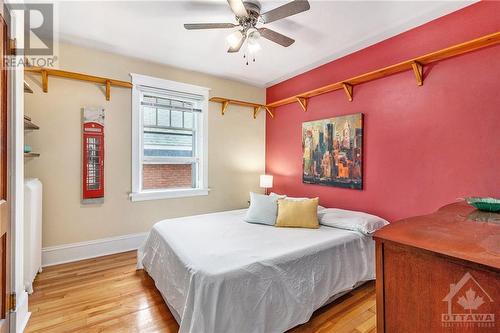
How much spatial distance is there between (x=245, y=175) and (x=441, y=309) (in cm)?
365

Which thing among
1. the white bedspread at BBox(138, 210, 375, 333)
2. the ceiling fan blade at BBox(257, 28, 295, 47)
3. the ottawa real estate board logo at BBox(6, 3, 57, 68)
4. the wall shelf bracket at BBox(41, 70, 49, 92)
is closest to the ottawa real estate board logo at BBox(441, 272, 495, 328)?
the white bedspread at BBox(138, 210, 375, 333)

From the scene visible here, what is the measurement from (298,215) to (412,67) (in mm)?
1979

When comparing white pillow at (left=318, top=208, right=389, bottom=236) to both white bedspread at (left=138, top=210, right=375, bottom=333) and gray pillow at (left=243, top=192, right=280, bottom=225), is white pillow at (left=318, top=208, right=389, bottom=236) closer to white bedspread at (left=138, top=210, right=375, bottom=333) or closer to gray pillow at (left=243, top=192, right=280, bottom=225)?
white bedspread at (left=138, top=210, right=375, bottom=333)

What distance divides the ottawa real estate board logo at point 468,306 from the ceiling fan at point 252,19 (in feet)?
6.10

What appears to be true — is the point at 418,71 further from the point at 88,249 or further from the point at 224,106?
the point at 88,249

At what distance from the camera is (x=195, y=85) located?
378 centimetres

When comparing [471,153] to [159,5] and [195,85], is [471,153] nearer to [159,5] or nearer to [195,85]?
[159,5]

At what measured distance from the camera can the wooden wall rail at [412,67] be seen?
6.61ft

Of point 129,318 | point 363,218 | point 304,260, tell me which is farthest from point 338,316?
point 129,318

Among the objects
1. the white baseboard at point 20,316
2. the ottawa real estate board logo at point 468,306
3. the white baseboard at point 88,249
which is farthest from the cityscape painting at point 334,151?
the white baseboard at point 20,316

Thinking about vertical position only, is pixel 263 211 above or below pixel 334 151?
below

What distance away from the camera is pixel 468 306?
75cm

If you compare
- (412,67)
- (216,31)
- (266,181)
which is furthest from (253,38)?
(266,181)

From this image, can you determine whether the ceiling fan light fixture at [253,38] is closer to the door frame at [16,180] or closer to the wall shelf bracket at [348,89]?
the wall shelf bracket at [348,89]
